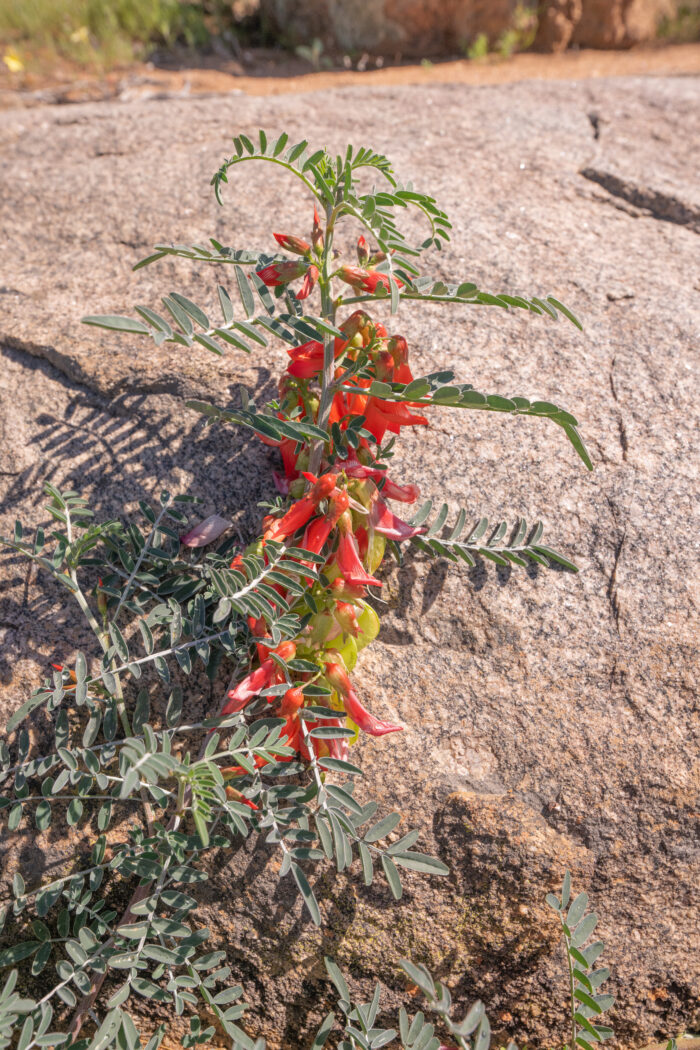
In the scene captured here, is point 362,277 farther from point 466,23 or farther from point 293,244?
point 466,23

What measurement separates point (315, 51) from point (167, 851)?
6385mm

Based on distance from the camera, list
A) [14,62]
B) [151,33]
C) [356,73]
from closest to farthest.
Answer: [14,62]
[356,73]
[151,33]

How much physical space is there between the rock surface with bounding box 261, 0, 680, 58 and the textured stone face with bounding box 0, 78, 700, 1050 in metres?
4.85

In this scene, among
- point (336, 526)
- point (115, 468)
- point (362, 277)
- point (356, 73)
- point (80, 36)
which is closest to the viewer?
point (362, 277)

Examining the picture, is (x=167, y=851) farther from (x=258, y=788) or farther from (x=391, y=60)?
(x=391, y=60)

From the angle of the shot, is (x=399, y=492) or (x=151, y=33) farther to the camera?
(x=151, y=33)

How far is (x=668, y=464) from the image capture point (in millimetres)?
1878

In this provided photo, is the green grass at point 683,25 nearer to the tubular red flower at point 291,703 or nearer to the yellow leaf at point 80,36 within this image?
the yellow leaf at point 80,36

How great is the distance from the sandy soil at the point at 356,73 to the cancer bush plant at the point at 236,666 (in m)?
4.64

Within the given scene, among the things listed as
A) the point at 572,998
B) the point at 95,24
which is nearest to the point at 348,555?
the point at 572,998

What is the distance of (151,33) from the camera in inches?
263

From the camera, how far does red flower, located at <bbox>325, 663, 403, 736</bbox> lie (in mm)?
1472

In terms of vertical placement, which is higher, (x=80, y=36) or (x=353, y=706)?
(x=80, y=36)

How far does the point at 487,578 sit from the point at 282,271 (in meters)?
0.80
